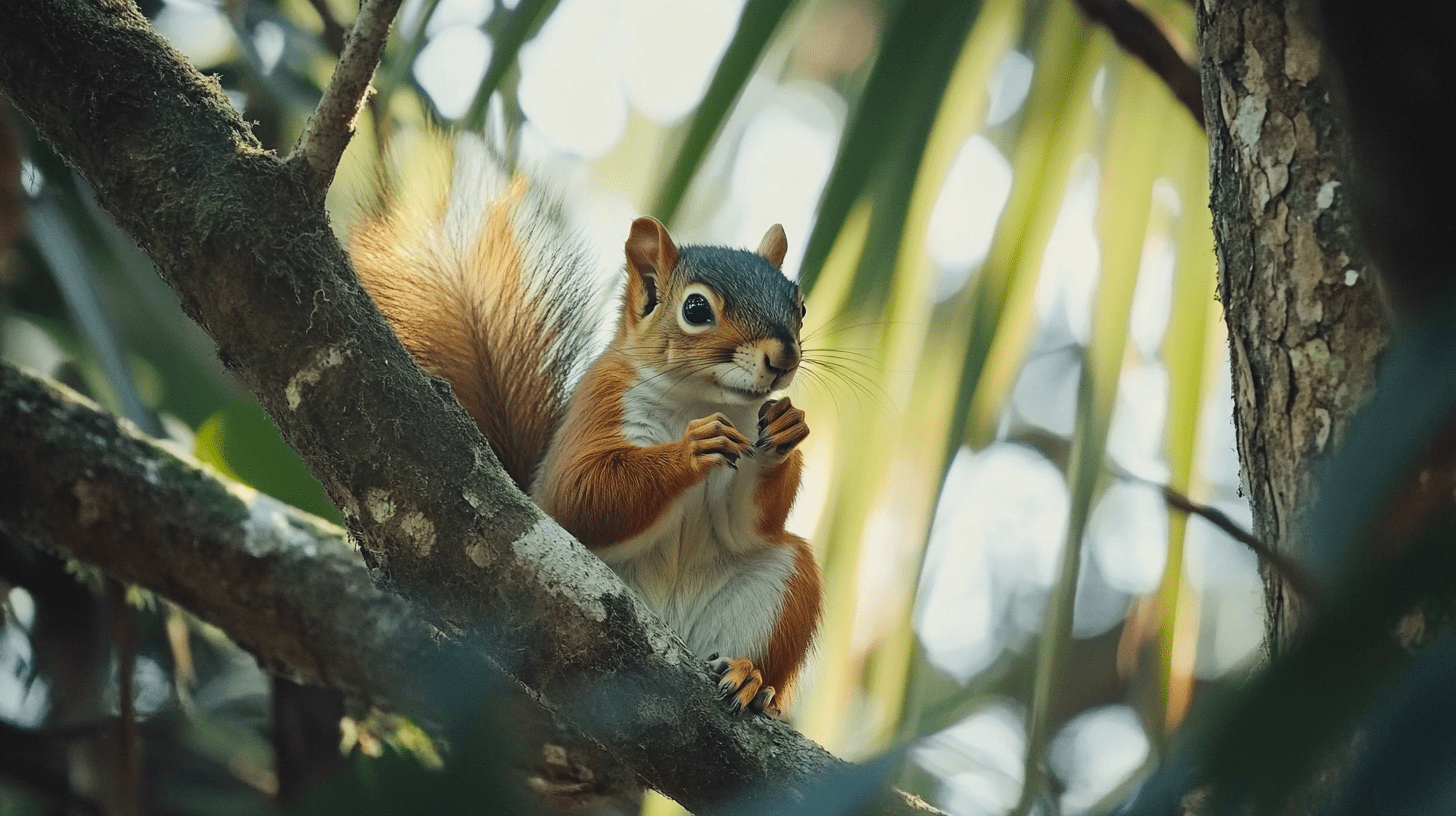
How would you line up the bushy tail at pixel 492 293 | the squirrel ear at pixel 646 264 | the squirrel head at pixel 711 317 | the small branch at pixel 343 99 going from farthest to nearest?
1. the squirrel ear at pixel 646 264
2. the bushy tail at pixel 492 293
3. the squirrel head at pixel 711 317
4. the small branch at pixel 343 99

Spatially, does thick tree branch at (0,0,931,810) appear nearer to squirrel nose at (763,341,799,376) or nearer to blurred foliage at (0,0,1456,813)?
blurred foliage at (0,0,1456,813)

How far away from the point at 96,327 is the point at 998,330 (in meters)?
1.80

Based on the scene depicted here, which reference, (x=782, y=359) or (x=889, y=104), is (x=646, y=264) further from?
(x=889, y=104)

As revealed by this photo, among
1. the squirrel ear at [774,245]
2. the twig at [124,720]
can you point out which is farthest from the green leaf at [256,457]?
the squirrel ear at [774,245]

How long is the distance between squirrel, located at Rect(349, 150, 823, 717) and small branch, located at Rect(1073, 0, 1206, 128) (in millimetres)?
725

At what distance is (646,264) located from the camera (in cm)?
237

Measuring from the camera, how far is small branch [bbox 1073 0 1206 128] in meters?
1.92

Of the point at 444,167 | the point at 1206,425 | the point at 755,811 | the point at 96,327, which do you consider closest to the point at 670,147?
the point at 444,167

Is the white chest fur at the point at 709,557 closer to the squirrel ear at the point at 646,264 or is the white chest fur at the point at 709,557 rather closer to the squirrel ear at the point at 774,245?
the squirrel ear at the point at 646,264

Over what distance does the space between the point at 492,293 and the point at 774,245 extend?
64 cm

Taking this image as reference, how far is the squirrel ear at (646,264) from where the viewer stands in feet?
7.51

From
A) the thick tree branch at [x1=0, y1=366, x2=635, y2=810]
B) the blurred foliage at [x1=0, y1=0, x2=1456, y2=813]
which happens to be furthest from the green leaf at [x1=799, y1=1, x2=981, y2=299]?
the thick tree branch at [x1=0, y1=366, x2=635, y2=810]

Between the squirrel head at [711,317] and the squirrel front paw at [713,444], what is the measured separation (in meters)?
0.11

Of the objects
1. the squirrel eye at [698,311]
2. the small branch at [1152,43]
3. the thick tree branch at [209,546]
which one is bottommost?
the thick tree branch at [209,546]
